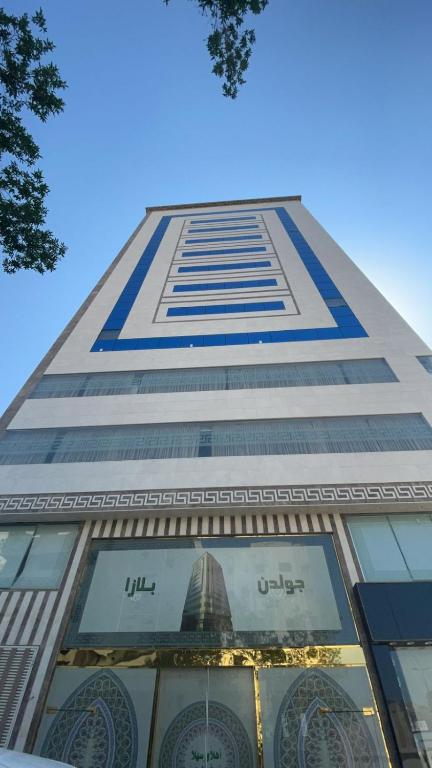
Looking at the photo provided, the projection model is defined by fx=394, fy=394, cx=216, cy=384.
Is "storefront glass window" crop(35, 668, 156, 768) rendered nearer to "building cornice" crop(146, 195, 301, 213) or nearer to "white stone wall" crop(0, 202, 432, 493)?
"white stone wall" crop(0, 202, 432, 493)

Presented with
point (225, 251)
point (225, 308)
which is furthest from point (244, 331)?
point (225, 251)

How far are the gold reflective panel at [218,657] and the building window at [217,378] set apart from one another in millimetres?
7173

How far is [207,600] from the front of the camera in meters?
8.36

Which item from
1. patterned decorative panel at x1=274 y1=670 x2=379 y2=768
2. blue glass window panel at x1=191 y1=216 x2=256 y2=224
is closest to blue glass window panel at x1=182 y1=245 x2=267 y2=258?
blue glass window panel at x1=191 y1=216 x2=256 y2=224

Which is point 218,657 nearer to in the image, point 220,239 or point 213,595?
point 213,595

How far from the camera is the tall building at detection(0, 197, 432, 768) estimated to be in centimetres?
705

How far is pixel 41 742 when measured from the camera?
22.9 ft

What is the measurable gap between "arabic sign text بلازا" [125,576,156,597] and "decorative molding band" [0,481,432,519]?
152cm

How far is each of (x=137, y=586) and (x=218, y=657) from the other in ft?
7.37

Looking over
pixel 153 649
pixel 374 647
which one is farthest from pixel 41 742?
pixel 374 647

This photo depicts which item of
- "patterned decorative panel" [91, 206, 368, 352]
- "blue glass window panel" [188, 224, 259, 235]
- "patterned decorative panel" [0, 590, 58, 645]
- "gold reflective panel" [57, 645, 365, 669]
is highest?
"blue glass window panel" [188, 224, 259, 235]

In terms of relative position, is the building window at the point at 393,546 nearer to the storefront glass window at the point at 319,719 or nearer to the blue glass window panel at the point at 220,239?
the storefront glass window at the point at 319,719

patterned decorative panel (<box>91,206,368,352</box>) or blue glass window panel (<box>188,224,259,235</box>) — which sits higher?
blue glass window panel (<box>188,224,259,235</box>)

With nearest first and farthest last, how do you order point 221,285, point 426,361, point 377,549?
1. point 377,549
2. point 426,361
3. point 221,285
